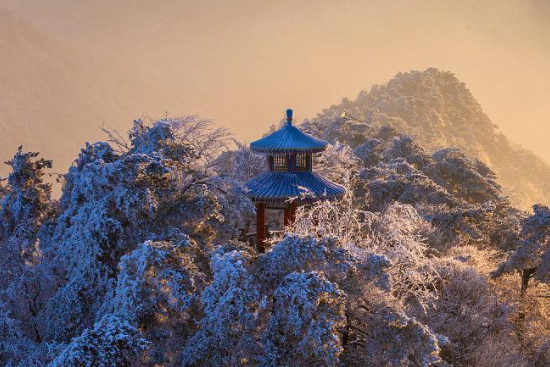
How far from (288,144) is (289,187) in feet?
5.89

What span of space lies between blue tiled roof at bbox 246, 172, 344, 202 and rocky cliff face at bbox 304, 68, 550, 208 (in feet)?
230

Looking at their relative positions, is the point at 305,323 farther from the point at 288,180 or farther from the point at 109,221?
the point at 288,180

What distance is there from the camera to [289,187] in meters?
18.4

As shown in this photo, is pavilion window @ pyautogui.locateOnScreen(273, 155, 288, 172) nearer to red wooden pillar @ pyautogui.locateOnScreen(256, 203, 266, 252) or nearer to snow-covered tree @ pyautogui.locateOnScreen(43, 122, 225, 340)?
red wooden pillar @ pyautogui.locateOnScreen(256, 203, 266, 252)

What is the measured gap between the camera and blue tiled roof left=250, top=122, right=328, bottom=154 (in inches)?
730

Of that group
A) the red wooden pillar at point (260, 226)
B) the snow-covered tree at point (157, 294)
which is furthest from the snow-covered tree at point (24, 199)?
the snow-covered tree at point (157, 294)

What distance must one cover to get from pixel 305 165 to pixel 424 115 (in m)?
86.4

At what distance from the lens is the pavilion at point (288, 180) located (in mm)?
18109

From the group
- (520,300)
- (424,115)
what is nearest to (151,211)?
(520,300)

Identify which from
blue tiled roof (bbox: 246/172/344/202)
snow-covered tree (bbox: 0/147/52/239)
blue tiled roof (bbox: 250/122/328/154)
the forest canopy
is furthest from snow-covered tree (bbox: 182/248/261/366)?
snow-covered tree (bbox: 0/147/52/239)

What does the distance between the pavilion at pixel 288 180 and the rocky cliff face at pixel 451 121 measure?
2747 inches

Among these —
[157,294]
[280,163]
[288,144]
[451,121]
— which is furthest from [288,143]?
[451,121]

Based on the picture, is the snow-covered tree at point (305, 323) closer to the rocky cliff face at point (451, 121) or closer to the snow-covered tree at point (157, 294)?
the snow-covered tree at point (157, 294)

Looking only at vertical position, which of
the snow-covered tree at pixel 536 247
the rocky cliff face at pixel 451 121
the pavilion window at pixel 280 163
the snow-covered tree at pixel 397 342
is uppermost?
the rocky cliff face at pixel 451 121
